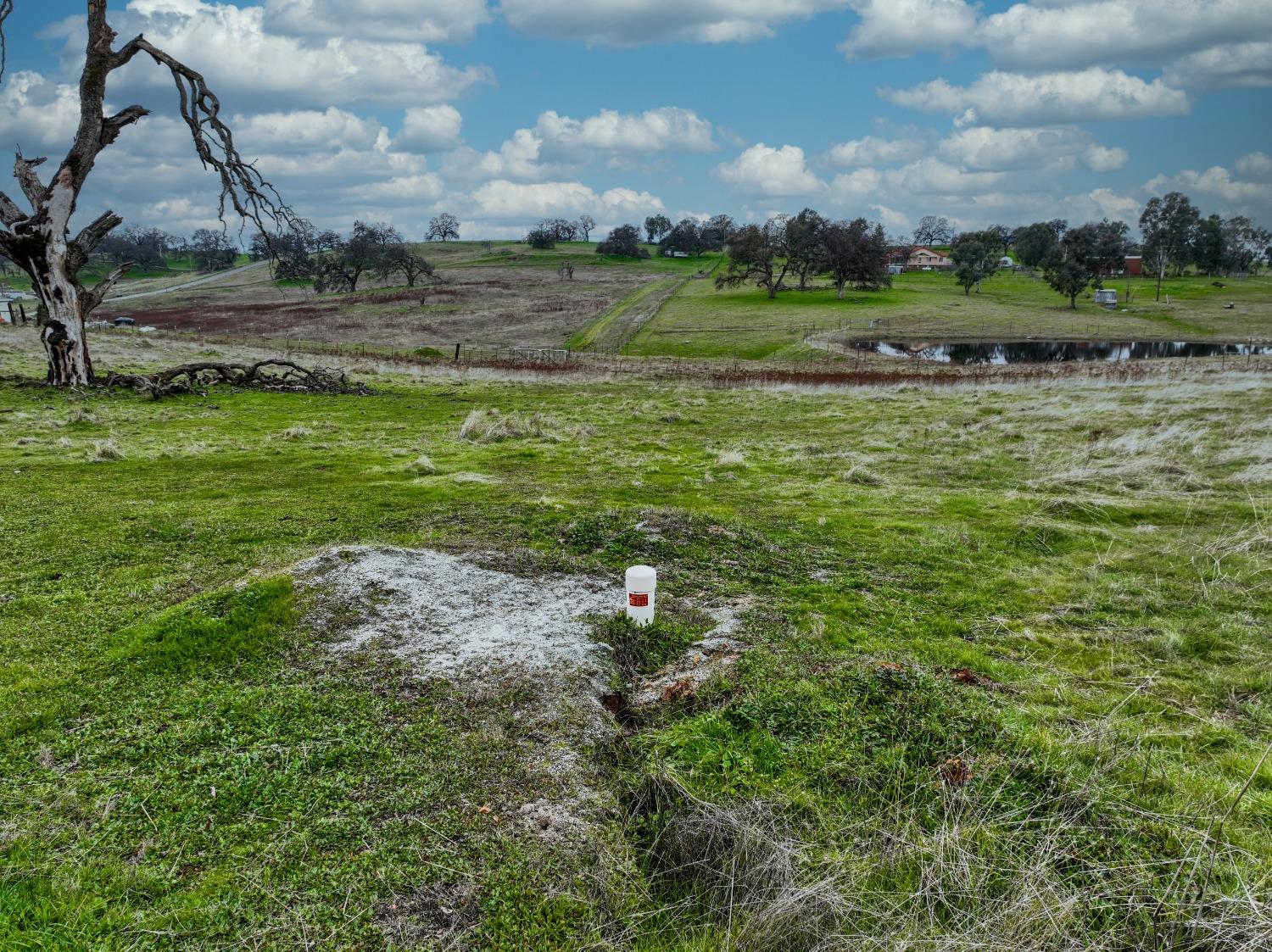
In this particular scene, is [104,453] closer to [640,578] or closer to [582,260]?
[640,578]

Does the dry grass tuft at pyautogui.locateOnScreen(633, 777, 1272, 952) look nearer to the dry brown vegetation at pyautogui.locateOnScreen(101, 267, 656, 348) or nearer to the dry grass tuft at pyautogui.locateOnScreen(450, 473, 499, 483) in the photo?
the dry grass tuft at pyautogui.locateOnScreen(450, 473, 499, 483)

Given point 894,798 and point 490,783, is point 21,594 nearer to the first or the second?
point 490,783

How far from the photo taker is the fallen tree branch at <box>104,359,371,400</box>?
75.5ft

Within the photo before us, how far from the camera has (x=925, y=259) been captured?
164 metres

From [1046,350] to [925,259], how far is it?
115 meters

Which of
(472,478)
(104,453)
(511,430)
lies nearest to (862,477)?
(472,478)

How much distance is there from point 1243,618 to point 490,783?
26.0 ft

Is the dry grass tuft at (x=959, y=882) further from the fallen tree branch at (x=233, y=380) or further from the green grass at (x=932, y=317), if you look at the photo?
the green grass at (x=932, y=317)

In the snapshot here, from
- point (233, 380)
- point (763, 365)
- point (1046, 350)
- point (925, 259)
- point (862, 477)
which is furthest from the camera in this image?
point (925, 259)

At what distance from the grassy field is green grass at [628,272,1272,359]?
47.8 meters

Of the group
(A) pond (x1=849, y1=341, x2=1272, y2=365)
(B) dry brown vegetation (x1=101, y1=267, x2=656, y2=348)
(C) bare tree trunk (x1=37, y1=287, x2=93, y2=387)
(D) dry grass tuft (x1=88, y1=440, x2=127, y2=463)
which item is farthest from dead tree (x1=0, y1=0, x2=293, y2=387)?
(A) pond (x1=849, y1=341, x2=1272, y2=365)

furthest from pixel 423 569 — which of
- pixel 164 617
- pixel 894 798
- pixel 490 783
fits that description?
pixel 894 798

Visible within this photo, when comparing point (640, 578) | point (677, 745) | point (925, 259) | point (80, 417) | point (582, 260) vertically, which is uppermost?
point (925, 259)

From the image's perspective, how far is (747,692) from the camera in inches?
215
